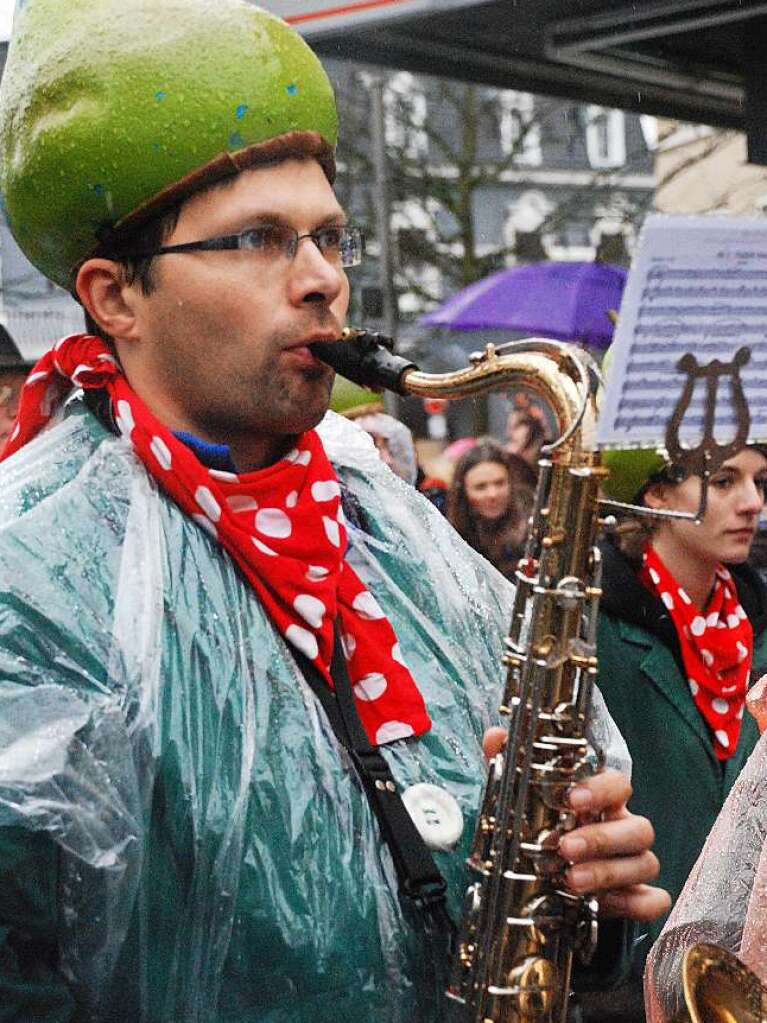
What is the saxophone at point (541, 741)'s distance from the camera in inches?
86.0

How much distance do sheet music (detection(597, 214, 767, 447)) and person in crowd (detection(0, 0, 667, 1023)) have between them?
60 centimetres

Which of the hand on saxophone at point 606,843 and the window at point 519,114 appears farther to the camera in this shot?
the window at point 519,114

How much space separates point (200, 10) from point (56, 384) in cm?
57

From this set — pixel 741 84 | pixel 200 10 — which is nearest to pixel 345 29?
pixel 741 84

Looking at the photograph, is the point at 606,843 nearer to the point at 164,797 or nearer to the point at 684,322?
the point at 164,797

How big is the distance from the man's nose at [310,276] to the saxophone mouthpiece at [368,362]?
7 cm

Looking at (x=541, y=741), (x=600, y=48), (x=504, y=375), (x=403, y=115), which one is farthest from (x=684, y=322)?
(x=403, y=115)

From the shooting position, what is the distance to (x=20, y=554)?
204 cm

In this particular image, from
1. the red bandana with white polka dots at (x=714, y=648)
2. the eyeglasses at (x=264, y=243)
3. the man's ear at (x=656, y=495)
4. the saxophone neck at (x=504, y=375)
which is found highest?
the eyeglasses at (x=264, y=243)

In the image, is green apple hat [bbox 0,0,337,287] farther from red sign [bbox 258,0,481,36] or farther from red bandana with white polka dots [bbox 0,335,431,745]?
red sign [bbox 258,0,481,36]

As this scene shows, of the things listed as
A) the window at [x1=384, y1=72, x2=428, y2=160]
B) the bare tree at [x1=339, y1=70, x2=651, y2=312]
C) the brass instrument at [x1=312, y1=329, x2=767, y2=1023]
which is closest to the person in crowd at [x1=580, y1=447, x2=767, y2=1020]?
the brass instrument at [x1=312, y1=329, x2=767, y2=1023]

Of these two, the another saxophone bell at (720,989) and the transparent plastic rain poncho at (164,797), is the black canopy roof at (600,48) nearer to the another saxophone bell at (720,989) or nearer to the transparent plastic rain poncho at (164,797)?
the transparent plastic rain poncho at (164,797)

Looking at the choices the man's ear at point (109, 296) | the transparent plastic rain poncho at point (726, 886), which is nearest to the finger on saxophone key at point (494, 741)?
the transparent plastic rain poncho at point (726, 886)

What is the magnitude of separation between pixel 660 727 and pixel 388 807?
200cm
